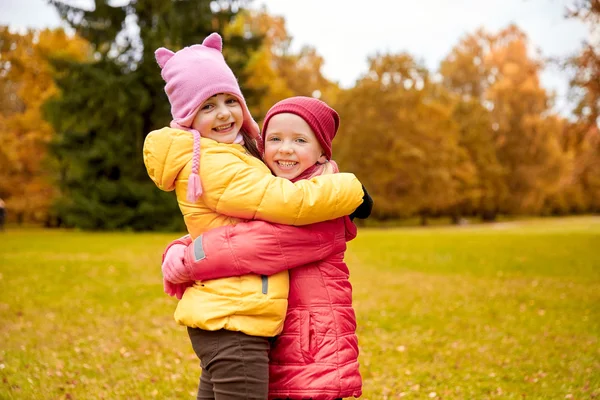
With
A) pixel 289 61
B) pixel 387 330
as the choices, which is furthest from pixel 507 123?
pixel 387 330

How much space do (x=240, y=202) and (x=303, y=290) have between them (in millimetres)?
540

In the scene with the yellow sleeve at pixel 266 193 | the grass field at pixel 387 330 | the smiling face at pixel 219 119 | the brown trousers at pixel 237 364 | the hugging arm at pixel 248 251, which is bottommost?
the grass field at pixel 387 330

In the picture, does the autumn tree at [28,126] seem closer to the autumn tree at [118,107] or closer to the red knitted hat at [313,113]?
the autumn tree at [118,107]

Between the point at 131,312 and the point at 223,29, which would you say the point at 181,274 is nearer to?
the point at 131,312

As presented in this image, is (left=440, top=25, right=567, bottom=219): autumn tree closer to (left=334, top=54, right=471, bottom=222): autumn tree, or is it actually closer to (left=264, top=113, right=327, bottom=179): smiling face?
(left=334, top=54, right=471, bottom=222): autumn tree

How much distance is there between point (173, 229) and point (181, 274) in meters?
24.0

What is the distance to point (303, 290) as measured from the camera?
8.94ft

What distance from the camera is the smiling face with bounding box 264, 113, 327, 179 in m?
2.74

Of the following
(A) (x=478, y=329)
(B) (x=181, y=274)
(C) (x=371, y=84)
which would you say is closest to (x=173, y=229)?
(C) (x=371, y=84)

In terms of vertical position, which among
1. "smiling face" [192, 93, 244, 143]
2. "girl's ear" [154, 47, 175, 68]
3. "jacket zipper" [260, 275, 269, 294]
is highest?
"girl's ear" [154, 47, 175, 68]

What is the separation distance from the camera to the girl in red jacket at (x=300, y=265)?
101 inches

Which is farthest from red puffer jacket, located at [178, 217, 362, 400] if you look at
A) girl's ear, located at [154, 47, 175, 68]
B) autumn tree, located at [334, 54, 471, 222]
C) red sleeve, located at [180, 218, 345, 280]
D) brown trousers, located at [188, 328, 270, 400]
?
autumn tree, located at [334, 54, 471, 222]

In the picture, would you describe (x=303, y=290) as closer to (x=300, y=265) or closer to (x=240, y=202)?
(x=300, y=265)

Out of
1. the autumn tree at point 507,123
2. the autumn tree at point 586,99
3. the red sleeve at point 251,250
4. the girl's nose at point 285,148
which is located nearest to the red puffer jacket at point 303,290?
the red sleeve at point 251,250
